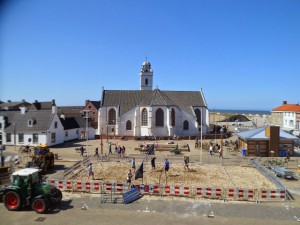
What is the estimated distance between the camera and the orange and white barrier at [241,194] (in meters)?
18.1

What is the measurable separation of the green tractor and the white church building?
3560 centimetres

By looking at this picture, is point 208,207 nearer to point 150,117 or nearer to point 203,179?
point 203,179

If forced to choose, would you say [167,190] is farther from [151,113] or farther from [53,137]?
[151,113]

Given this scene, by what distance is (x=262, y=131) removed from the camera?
36.6m

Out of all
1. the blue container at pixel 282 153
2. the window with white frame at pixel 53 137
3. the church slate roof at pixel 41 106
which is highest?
the church slate roof at pixel 41 106

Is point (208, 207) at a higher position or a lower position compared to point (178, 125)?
lower

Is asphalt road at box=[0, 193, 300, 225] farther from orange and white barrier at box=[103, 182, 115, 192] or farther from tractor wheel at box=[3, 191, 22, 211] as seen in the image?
orange and white barrier at box=[103, 182, 115, 192]

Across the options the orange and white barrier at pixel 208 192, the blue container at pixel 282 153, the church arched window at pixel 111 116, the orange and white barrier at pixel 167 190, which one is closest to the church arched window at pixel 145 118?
the church arched window at pixel 111 116

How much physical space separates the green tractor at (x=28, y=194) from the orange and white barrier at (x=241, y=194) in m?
10.8

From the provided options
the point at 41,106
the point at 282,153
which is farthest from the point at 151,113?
the point at 41,106

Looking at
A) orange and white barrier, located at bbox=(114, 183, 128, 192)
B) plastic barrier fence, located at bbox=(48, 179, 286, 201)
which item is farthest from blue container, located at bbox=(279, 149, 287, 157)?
orange and white barrier, located at bbox=(114, 183, 128, 192)

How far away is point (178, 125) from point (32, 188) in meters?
41.7

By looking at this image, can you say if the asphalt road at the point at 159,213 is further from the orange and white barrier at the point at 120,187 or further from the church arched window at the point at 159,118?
the church arched window at the point at 159,118

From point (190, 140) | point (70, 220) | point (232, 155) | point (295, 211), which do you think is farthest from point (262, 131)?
point (70, 220)
